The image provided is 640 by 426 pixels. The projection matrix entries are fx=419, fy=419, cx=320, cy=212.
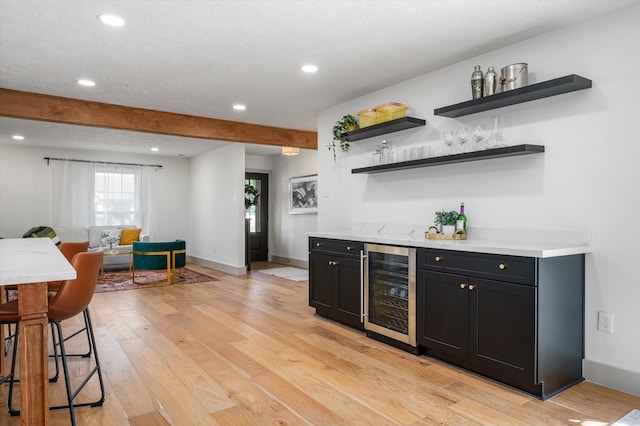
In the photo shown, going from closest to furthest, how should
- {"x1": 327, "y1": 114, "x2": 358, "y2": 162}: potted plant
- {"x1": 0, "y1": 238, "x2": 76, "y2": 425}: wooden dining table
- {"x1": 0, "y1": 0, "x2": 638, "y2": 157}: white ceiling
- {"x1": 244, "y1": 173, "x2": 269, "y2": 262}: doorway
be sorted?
{"x1": 0, "y1": 238, "x2": 76, "y2": 425}: wooden dining table, {"x1": 0, "y1": 0, "x2": 638, "y2": 157}: white ceiling, {"x1": 327, "y1": 114, "x2": 358, "y2": 162}: potted plant, {"x1": 244, "y1": 173, "x2": 269, "y2": 262}: doorway

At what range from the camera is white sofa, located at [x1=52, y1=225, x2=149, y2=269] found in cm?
792

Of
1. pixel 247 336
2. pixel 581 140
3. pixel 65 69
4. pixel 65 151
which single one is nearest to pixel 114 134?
pixel 65 151

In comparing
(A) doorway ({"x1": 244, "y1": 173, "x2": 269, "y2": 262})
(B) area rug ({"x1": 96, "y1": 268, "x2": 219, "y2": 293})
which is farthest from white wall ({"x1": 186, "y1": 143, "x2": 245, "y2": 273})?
(A) doorway ({"x1": 244, "y1": 173, "x2": 269, "y2": 262})

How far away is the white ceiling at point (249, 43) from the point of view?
2.66 m

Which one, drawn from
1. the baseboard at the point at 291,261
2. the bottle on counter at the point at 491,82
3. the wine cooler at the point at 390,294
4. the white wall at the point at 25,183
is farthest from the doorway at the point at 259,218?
the bottle on counter at the point at 491,82

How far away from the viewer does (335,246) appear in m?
4.10

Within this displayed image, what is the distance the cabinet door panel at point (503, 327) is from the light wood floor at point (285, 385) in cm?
17

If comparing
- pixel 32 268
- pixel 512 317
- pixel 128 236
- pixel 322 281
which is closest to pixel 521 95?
pixel 512 317

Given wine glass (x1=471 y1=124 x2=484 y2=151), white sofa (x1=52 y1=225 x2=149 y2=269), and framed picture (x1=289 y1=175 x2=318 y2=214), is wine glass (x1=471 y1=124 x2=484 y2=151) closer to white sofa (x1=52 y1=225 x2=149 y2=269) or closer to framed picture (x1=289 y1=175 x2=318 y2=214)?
framed picture (x1=289 y1=175 x2=318 y2=214)

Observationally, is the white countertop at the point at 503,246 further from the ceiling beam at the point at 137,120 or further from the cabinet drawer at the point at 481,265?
the ceiling beam at the point at 137,120

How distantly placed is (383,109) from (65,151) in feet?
23.6

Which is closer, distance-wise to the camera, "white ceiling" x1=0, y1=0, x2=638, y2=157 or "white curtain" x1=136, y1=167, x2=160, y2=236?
"white ceiling" x1=0, y1=0, x2=638, y2=157

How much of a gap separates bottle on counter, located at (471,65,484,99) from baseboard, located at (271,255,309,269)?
5.53m

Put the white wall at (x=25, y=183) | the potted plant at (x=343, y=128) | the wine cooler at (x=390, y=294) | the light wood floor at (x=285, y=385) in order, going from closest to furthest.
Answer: the light wood floor at (x=285, y=385) < the wine cooler at (x=390, y=294) < the potted plant at (x=343, y=128) < the white wall at (x=25, y=183)
